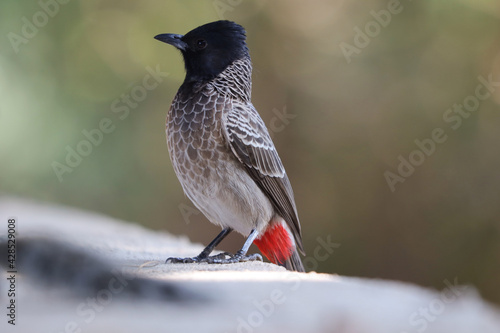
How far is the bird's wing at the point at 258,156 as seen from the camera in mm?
3678

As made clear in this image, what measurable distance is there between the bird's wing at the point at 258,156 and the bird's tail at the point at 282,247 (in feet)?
0.18

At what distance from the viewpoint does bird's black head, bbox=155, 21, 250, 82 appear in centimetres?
403

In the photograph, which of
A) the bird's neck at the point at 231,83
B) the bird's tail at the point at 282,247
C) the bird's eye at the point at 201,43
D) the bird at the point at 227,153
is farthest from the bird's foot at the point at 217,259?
the bird's eye at the point at 201,43

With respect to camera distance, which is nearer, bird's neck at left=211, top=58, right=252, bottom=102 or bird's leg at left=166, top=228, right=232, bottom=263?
bird's leg at left=166, top=228, right=232, bottom=263

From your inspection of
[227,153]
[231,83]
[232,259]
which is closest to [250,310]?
[232,259]

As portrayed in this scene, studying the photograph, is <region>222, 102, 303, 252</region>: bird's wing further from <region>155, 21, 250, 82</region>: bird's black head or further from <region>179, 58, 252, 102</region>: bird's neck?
<region>155, 21, 250, 82</region>: bird's black head

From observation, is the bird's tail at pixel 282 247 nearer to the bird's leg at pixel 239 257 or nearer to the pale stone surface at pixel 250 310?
the bird's leg at pixel 239 257

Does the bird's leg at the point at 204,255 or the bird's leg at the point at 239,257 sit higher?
the bird's leg at the point at 239,257

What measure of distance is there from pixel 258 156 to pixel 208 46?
89 centimetres

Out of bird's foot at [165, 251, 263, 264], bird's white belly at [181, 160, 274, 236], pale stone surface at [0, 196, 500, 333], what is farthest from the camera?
bird's white belly at [181, 160, 274, 236]

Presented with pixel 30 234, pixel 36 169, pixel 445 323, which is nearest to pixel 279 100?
pixel 36 169

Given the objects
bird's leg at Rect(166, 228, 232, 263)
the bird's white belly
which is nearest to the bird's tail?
the bird's white belly

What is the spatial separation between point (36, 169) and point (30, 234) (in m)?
5.44

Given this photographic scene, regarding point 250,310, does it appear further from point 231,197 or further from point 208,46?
point 208,46
